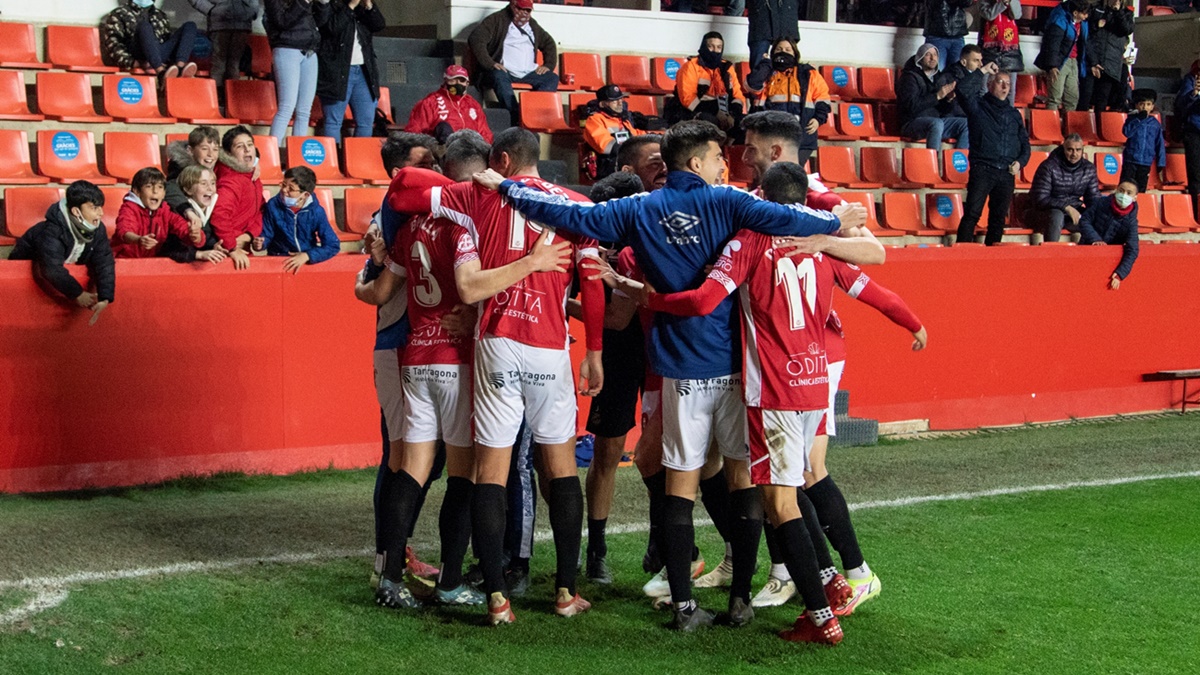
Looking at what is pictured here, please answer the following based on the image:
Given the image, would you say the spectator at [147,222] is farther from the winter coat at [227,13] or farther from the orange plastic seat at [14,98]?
the winter coat at [227,13]

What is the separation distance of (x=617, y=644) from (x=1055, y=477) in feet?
15.2

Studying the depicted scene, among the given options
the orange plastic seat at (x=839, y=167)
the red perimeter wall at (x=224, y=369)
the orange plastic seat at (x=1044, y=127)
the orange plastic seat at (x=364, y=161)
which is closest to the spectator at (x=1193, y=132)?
the orange plastic seat at (x=1044, y=127)

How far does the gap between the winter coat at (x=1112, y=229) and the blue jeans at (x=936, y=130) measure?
217 cm

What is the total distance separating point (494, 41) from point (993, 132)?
4786 mm

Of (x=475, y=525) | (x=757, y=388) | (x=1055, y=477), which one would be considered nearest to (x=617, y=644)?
(x=475, y=525)

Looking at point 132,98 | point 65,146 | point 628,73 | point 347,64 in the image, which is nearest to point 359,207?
point 347,64

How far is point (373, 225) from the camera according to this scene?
5895 millimetres

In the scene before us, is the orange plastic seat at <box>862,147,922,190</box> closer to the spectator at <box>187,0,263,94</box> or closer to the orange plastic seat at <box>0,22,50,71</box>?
the spectator at <box>187,0,263,94</box>

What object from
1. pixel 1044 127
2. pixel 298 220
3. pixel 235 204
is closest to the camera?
pixel 298 220

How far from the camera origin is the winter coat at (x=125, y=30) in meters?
11.8

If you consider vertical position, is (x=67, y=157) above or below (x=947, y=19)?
below

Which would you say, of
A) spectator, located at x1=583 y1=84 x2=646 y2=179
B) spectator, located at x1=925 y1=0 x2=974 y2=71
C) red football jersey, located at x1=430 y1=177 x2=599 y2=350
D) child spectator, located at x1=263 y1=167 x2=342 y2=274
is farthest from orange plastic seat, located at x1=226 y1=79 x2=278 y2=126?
spectator, located at x1=925 y1=0 x2=974 y2=71

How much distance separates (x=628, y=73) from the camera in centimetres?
1477

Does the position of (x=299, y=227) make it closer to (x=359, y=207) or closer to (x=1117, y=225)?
(x=359, y=207)
